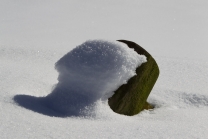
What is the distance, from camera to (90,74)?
2.78 metres

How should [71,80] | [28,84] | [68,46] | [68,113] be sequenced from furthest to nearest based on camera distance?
1. [68,46]
2. [28,84]
3. [71,80]
4. [68,113]

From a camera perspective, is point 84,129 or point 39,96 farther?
point 39,96

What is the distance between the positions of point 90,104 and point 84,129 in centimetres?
44

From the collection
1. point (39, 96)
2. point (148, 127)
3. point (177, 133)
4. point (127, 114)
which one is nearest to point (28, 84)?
point (39, 96)

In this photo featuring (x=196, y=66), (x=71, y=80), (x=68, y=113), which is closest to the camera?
(x=68, y=113)

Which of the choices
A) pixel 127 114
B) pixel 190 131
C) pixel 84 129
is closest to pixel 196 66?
pixel 127 114

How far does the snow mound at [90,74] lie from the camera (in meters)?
2.74

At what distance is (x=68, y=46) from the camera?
593 centimetres

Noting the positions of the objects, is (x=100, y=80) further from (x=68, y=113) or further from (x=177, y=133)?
(x=177, y=133)

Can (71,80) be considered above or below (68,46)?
above

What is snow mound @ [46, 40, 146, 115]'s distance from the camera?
274cm

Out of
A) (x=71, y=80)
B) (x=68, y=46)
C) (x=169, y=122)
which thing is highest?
(x=71, y=80)

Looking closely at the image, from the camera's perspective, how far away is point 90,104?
2.68 meters

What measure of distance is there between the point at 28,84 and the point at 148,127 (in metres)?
1.27
